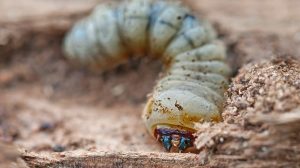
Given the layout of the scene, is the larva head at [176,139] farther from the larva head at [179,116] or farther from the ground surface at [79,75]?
the ground surface at [79,75]

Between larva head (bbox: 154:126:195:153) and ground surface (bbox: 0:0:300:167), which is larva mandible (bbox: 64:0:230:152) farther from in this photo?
ground surface (bbox: 0:0:300:167)

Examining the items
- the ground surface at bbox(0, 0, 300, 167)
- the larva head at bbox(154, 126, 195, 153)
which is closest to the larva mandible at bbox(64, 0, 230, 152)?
the larva head at bbox(154, 126, 195, 153)

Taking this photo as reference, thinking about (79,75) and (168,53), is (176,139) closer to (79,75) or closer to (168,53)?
(168,53)

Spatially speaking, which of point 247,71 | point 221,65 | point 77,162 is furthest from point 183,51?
point 77,162

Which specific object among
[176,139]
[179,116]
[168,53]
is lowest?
[176,139]

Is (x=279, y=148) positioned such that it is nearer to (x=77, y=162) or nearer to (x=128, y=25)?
(x=77, y=162)

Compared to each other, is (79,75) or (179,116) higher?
(79,75)

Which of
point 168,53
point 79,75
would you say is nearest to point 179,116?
point 168,53
